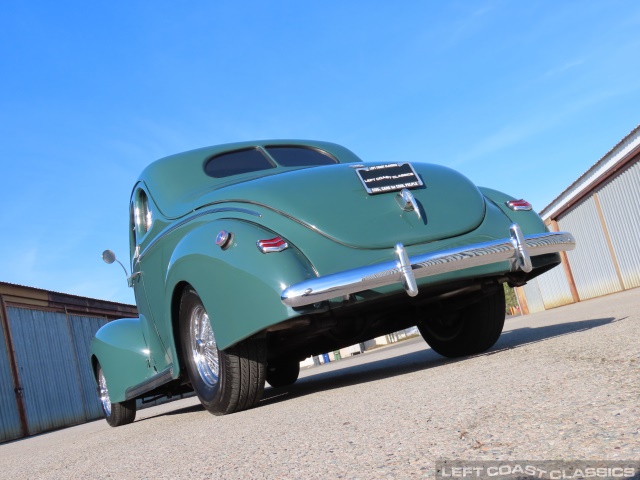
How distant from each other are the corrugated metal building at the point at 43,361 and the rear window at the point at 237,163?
10.4 metres

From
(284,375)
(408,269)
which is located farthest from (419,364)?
(284,375)

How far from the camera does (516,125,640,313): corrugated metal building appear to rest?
15773mm

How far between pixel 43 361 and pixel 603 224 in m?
13.9

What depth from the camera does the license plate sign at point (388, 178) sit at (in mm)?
4266

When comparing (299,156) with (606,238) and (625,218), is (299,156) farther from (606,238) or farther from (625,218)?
(606,238)

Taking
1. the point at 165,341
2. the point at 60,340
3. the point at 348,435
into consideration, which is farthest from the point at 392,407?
the point at 60,340

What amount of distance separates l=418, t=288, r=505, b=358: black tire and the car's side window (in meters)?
2.37

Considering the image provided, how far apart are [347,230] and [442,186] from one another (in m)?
0.87

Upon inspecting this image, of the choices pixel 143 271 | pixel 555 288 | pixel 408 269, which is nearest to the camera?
pixel 408 269

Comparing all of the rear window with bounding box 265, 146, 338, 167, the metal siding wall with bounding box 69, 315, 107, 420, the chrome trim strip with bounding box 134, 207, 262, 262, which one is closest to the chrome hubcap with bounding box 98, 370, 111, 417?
the chrome trim strip with bounding box 134, 207, 262, 262

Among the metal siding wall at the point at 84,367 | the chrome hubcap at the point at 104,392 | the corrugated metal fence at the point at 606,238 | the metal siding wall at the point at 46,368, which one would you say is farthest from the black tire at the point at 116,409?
the corrugated metal fence at the point at 606,238

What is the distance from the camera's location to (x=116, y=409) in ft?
22.0

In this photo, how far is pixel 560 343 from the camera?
4.12 meters

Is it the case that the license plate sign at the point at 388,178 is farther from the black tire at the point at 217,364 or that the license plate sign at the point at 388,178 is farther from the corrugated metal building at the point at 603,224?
the corrugated metal building at the point at 603,224
